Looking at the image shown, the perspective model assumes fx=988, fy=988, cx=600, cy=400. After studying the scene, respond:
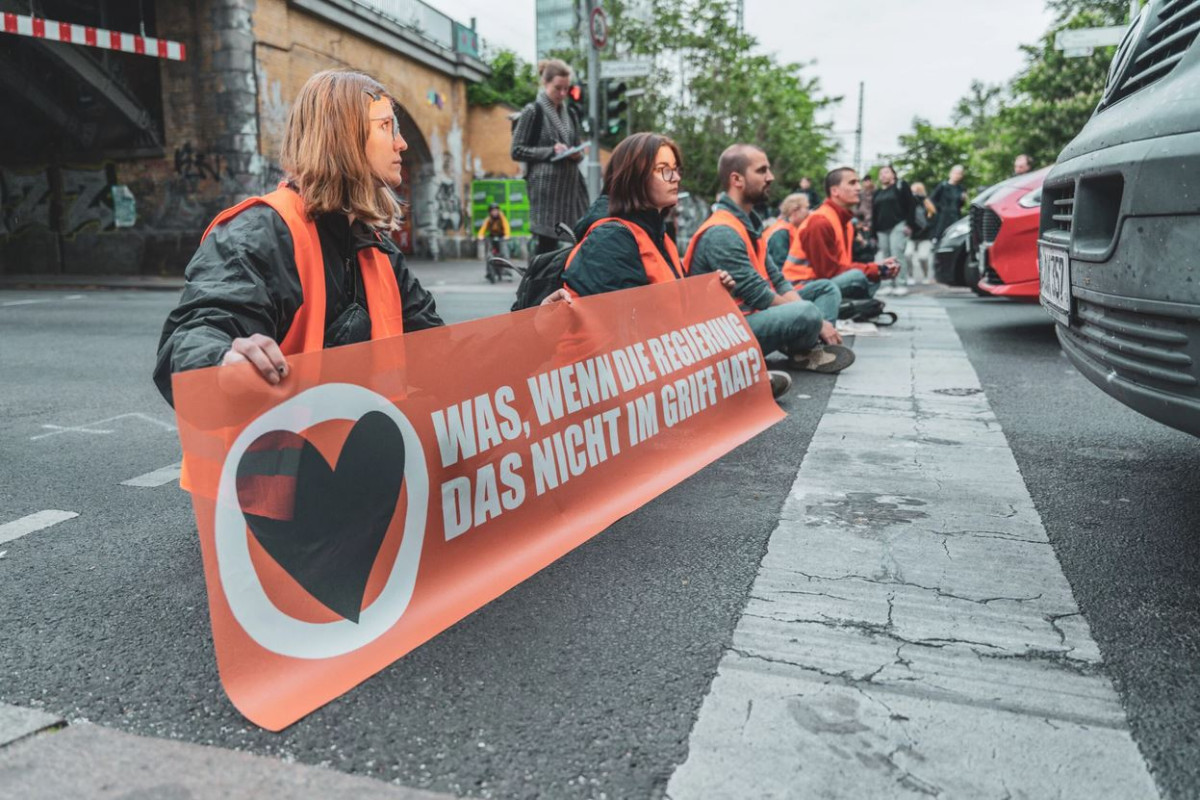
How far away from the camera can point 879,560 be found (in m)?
2.69

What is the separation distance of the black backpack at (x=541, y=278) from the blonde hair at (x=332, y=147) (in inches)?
61.4

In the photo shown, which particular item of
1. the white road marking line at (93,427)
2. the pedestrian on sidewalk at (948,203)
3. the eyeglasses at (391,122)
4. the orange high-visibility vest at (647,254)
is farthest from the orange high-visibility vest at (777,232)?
the pedestrian on sidewalk at (948,203)

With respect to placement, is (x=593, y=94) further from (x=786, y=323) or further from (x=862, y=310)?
(x=786, y=323)

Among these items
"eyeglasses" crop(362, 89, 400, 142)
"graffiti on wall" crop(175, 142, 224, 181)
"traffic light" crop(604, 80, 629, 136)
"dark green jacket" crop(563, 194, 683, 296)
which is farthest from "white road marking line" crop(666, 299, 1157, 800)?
"graffiti on wall" crop(175, 142, 224, 181)

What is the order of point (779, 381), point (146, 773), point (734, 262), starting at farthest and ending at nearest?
point (734, 262) → point (779, 381) → point (146, 773)

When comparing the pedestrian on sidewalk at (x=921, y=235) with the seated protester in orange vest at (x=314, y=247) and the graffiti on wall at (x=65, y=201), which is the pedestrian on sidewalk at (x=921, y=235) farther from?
the graffiti on wall at (x=65, y=201)

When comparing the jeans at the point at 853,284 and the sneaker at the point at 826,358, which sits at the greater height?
the jeans at the point at 853,284

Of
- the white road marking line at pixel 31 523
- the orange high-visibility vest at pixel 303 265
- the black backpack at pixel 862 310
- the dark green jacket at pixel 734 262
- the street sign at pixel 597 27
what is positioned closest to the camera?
the orange high-visibility vest at pixel 303 265

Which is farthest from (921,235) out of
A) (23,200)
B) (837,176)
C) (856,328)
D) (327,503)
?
(23,200)

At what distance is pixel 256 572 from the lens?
1900 millimetres

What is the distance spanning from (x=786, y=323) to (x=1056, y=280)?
2.71 metres

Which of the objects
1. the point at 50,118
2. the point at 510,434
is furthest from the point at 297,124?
the point at 50,118

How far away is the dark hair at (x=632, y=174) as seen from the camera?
4.25 meters

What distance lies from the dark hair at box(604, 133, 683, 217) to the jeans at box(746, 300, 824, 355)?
142 cm
